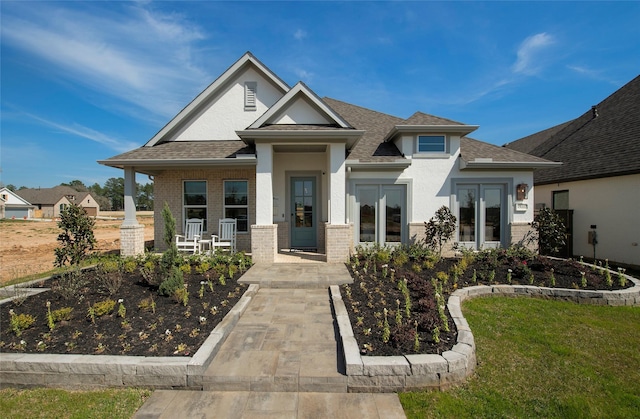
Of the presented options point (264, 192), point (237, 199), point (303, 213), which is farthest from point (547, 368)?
point (237, 199)

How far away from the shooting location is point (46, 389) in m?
3.32

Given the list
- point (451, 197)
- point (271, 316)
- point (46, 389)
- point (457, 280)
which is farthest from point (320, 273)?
point (451, 197)

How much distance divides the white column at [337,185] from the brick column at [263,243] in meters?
1.77

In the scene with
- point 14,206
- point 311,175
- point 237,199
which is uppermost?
point 311,175

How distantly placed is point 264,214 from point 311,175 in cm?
279

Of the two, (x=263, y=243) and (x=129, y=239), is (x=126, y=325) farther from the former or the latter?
(x=129, y=239)

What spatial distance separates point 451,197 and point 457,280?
393cm

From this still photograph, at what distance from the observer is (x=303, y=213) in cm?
Result: 1034

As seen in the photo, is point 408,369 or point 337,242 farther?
point 337,242

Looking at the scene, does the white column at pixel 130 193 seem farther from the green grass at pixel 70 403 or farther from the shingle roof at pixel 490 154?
the shingle roof at pixel 490 154

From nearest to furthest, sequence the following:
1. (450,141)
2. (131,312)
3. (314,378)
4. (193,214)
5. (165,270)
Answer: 1. (314,378)
2. (131,312)
3. (165,270)
4. (450,141)
5. (193,214)

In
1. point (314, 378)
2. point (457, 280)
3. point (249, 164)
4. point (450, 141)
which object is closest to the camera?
point (314, 378)

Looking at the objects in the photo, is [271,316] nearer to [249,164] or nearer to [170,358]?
[170,358]

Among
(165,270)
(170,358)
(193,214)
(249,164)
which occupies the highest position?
(249,164)
